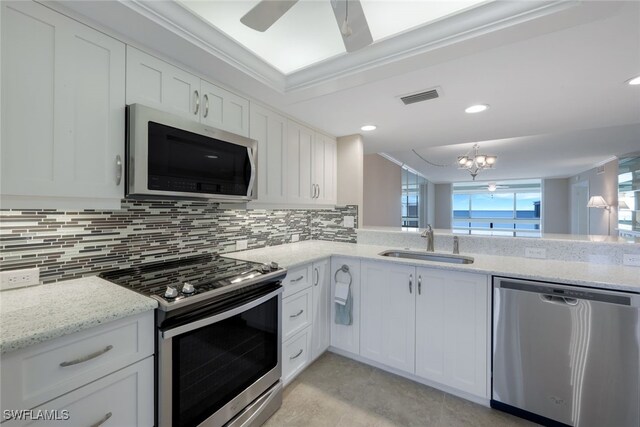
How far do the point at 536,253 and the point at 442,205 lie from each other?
9.40m

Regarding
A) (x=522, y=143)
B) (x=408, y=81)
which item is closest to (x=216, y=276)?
(x=408, y=81)

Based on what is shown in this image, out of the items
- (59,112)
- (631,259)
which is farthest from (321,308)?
(631,259)

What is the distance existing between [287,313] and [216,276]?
2.12ft

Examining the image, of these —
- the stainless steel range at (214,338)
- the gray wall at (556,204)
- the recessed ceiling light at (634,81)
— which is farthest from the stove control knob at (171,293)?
the gray wall at (556,204)

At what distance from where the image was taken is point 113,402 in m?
1.05

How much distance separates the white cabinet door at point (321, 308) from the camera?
2.26 m

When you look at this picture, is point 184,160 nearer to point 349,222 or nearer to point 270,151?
point 270,151

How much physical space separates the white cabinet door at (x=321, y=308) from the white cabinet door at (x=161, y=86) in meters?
1.43

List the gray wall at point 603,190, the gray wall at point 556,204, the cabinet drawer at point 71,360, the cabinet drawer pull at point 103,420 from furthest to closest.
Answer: the gray wall at point 556,204, the gray wall at point 603,190, the cabinet drawer pull at point 103,420, the cabinet drawer at point 71,360

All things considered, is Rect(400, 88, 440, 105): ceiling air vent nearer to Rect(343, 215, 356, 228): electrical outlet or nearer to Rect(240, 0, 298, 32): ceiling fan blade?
Rect(240, 0, 298, 32): ceiling fan blade

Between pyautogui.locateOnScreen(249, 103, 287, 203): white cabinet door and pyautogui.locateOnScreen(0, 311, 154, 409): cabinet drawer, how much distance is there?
3.97 ft

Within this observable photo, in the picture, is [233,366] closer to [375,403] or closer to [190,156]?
[375,403]

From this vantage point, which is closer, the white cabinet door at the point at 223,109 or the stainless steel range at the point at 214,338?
the stainless steel range at the point at 214,338

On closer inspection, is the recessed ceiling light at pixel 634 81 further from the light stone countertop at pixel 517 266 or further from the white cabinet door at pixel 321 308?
the white cabinet door at pixel 321 308
